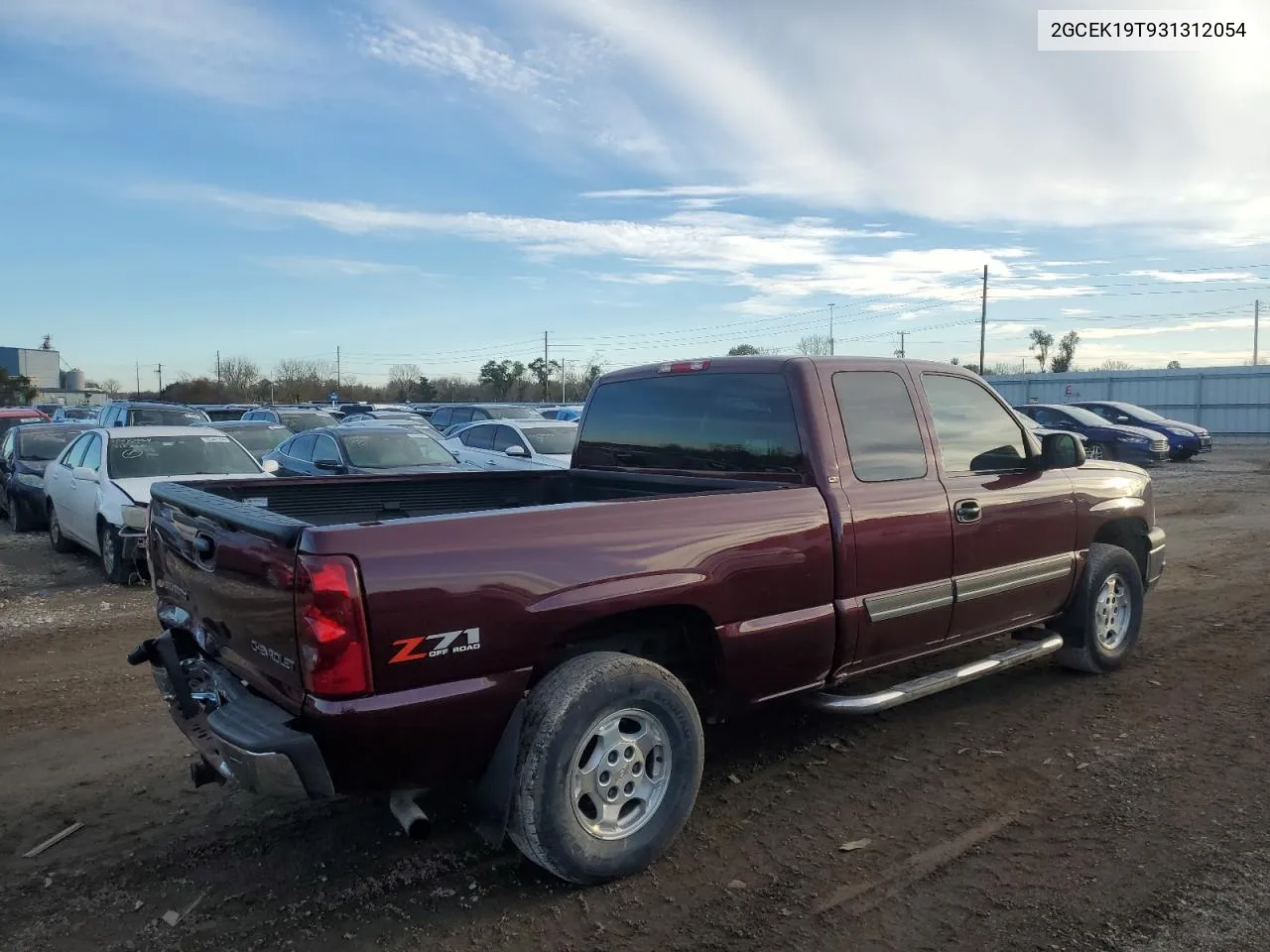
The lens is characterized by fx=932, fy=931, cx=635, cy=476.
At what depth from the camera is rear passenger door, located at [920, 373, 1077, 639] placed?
4.82 metres

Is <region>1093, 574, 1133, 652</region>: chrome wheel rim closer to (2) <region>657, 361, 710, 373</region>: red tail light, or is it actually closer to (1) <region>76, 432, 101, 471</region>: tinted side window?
(2) <region>657, 361, 710, 373</region>: red tail light

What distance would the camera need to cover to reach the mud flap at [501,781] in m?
3.26

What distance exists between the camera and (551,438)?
571 inches

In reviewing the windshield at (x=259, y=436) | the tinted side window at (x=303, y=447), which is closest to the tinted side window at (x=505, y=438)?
the tinted side window at (x=303, y=447)

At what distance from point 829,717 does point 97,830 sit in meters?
3.64

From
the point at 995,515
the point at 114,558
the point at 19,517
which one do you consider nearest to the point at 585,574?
the point at 995,515

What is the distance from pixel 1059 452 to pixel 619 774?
3.26 m

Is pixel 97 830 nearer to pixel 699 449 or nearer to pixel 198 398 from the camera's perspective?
pixel 699 449

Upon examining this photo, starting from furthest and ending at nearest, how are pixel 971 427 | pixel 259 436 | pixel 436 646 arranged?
pixel 259 436, pixel 971 427, pixel 436 646

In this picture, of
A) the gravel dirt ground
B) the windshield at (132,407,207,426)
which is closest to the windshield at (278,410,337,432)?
the windshield at (132,407,207,426)

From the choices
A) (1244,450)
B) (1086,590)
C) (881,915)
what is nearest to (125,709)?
(881,915)

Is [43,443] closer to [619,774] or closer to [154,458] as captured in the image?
[154,458]

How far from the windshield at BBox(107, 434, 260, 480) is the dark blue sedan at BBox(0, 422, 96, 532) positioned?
3278 mm

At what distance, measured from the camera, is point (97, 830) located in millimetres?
3951
